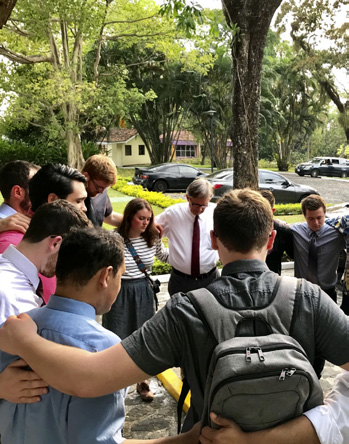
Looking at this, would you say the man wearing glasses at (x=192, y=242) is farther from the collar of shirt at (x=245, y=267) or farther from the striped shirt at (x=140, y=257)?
the collar of shirt at (x=245, y=267)

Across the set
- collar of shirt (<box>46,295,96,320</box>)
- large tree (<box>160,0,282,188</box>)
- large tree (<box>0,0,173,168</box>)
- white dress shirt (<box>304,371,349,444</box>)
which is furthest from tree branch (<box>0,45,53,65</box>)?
white dress shirt (<box>304,371,349,444</box>)

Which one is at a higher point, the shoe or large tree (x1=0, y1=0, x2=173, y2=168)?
large tree (x1=0, y1=0, x2=173, y2=168)

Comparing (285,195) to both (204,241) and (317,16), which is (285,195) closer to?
(317,16)

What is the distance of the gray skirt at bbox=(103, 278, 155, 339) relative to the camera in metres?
3.67

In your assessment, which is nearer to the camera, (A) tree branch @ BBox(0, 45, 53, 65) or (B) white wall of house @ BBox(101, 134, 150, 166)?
(A) tree branch @ BBox(0, 45, 53, 65)

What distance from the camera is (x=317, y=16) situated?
61.1 feet

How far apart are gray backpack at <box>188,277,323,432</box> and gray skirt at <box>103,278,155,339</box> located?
2379mm

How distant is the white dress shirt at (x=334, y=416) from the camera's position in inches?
52.7

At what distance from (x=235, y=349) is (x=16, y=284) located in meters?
1.08

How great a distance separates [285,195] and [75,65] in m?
11.7

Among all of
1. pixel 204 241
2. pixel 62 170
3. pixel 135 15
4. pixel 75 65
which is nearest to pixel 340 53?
pixel 135 15

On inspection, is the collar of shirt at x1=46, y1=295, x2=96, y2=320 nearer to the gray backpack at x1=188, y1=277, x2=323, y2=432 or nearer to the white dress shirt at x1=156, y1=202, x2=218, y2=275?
the gray backpack at x1=188, y1=277, x2=323, y2=432

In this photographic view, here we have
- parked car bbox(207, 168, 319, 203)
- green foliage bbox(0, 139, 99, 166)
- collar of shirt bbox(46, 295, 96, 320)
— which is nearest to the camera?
collar of shirt bbox(46, 295, 96, 320)

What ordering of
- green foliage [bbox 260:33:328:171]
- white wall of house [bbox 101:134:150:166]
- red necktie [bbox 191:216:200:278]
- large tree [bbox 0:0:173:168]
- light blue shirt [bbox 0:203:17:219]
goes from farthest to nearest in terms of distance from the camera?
white wall of house [bbox 101:134:150:166]
green foliage [bbox 260:33:328:171]
large tree [bbox 0:0:173:168]
red necktie [bbox 191:216:200:278]
light blue shirt [bbox 0:203:17:219]
